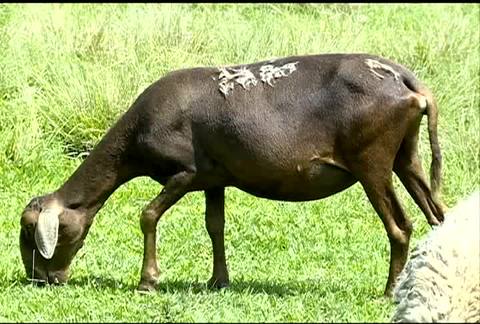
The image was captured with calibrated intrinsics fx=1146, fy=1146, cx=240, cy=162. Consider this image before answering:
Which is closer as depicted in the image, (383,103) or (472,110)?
(383,103)

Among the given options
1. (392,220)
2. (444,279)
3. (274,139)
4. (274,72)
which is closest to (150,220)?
(274,139)

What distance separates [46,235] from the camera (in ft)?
25.3

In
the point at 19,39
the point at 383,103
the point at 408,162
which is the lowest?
the point at 19,39

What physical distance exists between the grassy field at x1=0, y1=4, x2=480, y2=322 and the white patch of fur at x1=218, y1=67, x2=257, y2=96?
1.34 metres

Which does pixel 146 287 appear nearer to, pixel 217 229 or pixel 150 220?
pixel 150 220

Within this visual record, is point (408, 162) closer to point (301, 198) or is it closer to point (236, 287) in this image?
point (301, 198)

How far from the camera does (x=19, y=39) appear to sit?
45.2 feet

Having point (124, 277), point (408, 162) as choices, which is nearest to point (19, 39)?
point (124, 277)

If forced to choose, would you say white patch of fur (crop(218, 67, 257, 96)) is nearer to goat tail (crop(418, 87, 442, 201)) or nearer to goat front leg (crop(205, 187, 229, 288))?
goat front leg (crop(205, 187, 229, 288))

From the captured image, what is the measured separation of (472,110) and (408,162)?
558cm

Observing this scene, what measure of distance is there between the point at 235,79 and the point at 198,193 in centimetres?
354

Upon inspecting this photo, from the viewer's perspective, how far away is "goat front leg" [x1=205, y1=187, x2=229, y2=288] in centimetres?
781

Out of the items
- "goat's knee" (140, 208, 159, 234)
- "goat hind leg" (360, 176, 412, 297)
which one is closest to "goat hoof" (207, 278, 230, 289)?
"goat's knee" (140, 208, 159, 234)

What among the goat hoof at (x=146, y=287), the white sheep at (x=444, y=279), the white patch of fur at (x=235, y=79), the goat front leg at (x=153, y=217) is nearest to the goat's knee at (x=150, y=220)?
the goat front leg at (x=153, y=217)
